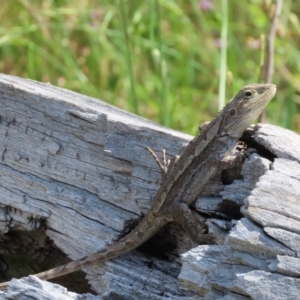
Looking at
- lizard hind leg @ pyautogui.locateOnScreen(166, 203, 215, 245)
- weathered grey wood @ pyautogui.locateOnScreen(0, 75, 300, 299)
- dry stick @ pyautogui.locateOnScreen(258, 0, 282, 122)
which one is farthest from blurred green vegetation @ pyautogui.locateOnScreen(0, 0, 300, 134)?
lizard hind leg @ pyautogui.locateOnScreen(166, 203, 215, 245)

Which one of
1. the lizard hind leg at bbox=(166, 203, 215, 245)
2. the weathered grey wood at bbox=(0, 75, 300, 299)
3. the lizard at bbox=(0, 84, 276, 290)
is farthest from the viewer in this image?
the lizard at bbox=(0, 84, 276, 290)

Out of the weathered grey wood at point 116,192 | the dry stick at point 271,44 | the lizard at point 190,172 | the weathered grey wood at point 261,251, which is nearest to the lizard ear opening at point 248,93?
the lizard at point 190,172

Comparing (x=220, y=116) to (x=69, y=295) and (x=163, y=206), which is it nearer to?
(x=163, y=206)

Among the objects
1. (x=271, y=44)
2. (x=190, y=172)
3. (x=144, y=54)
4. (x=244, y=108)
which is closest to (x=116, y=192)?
(x=190, y=172)

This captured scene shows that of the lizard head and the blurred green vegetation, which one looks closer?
the lizard head

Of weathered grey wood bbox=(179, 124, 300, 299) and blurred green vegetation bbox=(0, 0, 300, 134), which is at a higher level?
blurred green vegetation bbox=(0, 0, 300, 134)

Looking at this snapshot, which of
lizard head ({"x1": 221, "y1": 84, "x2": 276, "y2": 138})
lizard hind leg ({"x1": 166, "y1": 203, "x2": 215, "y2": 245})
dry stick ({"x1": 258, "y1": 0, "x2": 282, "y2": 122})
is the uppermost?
dry stick ({"x1": 258, "y1": 0, "x2": 282, "y2": 122})

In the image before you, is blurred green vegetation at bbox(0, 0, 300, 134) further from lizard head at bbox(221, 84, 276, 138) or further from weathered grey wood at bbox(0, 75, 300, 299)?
weathered grey wood at bbox(0, 75, 300, 299)

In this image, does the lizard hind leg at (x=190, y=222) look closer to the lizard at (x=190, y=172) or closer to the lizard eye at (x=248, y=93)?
the lizard at (x=190, y=172)

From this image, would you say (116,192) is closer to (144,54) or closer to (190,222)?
(190,222)

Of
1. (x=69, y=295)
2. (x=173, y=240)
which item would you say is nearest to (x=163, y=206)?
(x=173, y=240)
